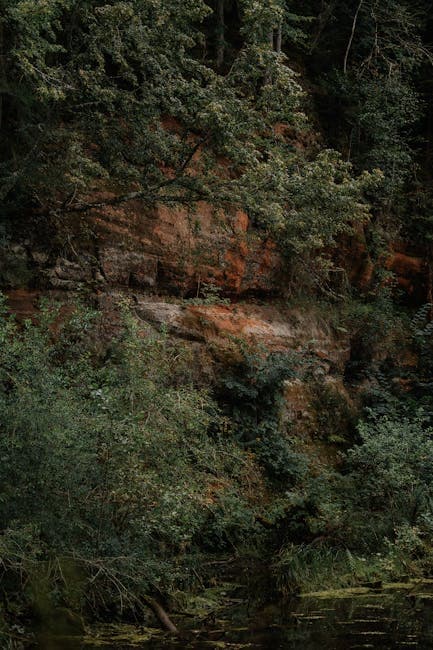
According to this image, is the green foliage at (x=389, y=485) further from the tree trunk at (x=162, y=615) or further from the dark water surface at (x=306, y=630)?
the tree trunk at (x=162, y=615)

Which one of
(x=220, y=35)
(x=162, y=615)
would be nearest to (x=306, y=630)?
(x=162, y=615)

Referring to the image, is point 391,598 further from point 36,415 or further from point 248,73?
point 248,73

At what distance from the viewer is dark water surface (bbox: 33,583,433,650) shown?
582 centimetres

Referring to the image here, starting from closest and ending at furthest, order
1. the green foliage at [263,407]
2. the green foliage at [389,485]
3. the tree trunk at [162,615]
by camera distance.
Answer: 1. the tree trunk at [162,615]
2. the green foliage at [389,485]
3. the green foliage at [263,407]

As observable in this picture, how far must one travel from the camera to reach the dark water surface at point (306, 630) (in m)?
5.82

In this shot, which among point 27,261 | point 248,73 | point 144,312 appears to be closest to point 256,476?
point 144,312

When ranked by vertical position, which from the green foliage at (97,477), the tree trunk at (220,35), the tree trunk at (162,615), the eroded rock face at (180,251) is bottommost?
the tree trunk at (162,615)

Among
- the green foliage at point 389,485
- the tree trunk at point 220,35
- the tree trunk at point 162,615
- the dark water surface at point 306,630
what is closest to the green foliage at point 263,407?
the green foliage at point 389,485

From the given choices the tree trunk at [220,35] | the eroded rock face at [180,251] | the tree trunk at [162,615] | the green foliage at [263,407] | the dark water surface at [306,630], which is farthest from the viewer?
the tree trunk at [220,35]

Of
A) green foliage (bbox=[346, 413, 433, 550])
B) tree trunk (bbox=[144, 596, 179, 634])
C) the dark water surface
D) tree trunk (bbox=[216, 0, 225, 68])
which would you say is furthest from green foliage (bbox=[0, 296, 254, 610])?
tree trunk (bbox=[216, 0, 225, 68])

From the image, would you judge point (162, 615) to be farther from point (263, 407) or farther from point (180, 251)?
point (180, 251)

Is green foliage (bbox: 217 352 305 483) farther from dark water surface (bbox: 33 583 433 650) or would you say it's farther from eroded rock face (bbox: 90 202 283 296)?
dark water surface (bbox: 33 583 433 650)

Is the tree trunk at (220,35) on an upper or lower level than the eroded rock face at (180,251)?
upper

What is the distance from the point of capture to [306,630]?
6355 millimetres
